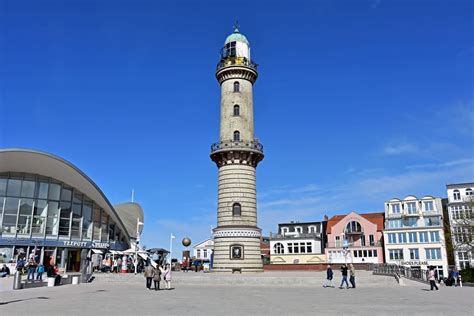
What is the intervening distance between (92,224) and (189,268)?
17.6m

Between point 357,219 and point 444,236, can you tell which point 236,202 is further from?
point 444,236

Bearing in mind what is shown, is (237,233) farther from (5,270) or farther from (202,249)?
Answer: (202,249)

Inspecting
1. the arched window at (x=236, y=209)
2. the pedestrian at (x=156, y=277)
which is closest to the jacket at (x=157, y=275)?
the pedestrian at (x=156, y=277)

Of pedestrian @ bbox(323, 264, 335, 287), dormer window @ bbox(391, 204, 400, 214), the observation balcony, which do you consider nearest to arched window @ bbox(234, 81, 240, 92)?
the observation balcony

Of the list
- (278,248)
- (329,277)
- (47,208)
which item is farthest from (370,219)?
(47,208)

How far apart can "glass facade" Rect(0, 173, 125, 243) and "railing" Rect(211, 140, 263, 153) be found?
57.8ft

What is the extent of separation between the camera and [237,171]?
122 ft

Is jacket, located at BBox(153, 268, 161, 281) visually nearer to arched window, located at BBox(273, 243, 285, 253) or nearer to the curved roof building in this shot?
the curved roof building

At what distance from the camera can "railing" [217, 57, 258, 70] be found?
40.4 m

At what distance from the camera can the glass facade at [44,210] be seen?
39656 mm

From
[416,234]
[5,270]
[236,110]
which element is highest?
[236,110]

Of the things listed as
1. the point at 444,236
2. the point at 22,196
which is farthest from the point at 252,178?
the point at 444,236

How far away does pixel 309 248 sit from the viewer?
6212 cm

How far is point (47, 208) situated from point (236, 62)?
24.3 meters
